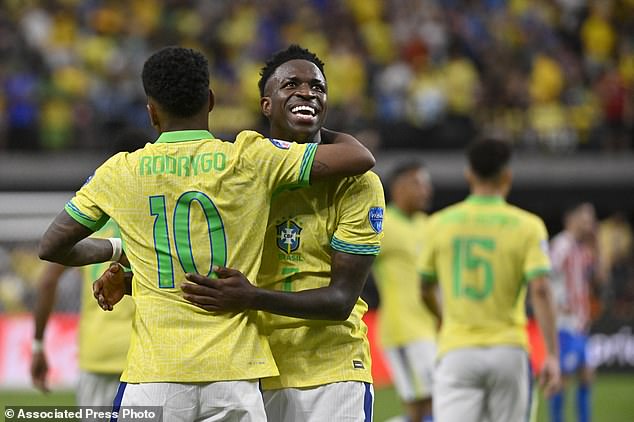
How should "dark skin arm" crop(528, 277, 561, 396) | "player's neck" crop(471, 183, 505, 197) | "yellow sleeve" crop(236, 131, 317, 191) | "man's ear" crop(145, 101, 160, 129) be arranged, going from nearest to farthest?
"yellow sleeve" crop(236, 131, 317, 191) → "man's ear" crop(145, 101, 160, 129) → "dark skin arm" crop(528, 277, 561, 396) → "player's neck" crop(471, 183, 505, 197)

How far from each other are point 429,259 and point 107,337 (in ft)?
7.17

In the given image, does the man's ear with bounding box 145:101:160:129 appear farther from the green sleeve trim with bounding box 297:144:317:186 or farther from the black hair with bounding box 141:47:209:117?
the green sleeve trim with bounding box 297:144:317:186

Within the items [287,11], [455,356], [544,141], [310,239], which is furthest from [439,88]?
[310,239]

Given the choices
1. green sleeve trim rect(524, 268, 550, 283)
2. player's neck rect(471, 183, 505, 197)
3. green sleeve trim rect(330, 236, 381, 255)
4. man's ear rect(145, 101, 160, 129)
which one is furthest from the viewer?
player's neck rect(471, 183, 505, 197)

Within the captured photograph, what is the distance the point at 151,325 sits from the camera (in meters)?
4.34

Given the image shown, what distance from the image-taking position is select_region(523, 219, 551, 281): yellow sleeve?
7.12 m

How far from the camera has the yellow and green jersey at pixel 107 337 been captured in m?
7.30

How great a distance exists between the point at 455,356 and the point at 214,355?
3.26 meters

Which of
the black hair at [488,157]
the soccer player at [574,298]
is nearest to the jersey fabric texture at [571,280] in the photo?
the soccer player at [574,298]

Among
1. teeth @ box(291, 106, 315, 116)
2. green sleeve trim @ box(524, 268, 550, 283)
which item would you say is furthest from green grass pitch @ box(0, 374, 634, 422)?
teeth @ box(291, 106, 315, 116)

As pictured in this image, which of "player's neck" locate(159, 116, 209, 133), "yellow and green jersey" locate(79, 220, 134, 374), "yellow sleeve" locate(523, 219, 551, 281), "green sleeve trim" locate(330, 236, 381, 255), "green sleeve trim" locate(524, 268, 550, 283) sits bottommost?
"yellow and green jersey" locate(79, 220, 134, 374)

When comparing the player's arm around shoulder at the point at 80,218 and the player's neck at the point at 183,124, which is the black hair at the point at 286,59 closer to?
the player's neck at the point at 183,124

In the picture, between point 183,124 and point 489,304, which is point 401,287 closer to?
point 489,304

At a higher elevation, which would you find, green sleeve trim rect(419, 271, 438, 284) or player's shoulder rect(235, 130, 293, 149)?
player's shoulder rect(235, 130, 293, 149)
